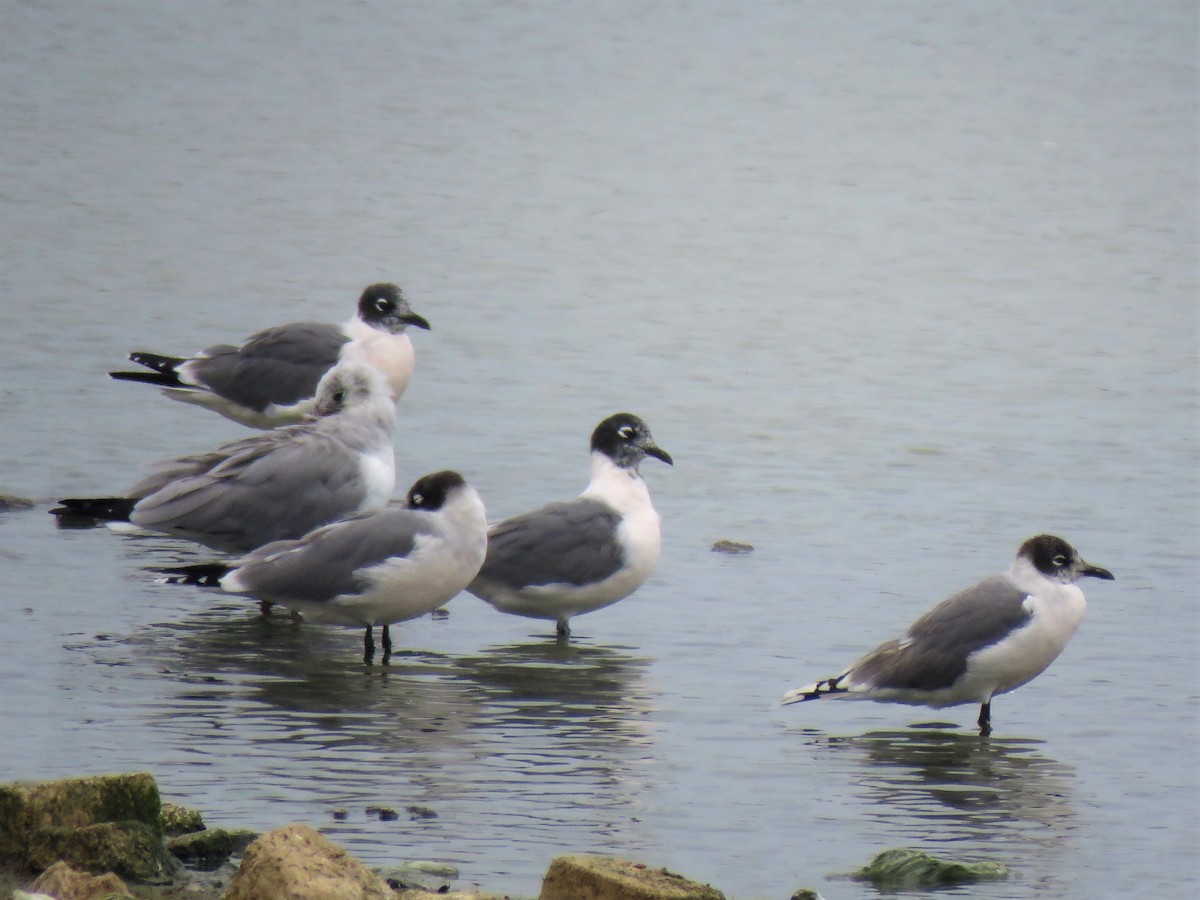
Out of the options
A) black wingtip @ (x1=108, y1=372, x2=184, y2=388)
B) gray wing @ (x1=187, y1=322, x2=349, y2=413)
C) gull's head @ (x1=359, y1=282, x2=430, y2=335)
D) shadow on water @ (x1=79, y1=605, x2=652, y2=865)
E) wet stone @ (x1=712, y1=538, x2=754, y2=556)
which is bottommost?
shadow on water @ (x1=79, y1=605, x2=652, y2=865)

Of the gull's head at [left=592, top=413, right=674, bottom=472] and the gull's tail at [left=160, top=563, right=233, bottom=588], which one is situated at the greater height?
the gull's head at [left=592, top=413, right=674, bottom=472]

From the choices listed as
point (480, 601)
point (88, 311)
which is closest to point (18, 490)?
point (480, 601)

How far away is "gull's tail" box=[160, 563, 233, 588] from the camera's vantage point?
8641mm

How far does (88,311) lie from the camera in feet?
51.4

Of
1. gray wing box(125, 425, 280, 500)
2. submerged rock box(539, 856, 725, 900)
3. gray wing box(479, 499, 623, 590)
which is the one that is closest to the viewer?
submerged rock box(539, 856, 725, 900)

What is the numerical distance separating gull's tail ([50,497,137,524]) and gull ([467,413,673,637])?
5.06 feet

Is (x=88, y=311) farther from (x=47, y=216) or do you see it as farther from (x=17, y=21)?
(x=17, y=21)

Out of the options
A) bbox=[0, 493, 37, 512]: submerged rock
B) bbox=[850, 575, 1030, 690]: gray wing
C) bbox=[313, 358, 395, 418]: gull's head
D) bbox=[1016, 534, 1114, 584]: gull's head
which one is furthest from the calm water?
bbox=[313, 358, 395, 418]: gull's head

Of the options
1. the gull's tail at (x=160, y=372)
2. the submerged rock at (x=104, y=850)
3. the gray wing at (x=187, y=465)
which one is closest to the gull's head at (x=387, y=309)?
the gull's tail at (x=160, y=372)

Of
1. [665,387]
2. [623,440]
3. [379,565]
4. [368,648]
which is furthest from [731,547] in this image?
[665,387]

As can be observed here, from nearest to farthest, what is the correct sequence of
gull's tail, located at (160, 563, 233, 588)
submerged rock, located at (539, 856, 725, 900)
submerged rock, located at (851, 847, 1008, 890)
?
submerged rock, located at (539, 856, 725, 900) → submerged rock, located at (851, 847, 1008, 890) → gull's tail, located at (160, 563, 233, 588)

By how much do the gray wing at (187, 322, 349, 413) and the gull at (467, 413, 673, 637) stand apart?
108 inches

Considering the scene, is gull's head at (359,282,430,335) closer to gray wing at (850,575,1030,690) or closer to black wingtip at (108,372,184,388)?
black wingtip at (108,372,184,388)

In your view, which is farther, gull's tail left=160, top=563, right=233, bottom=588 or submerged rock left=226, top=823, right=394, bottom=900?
gull's tail left=160, top=563, right=233, bottom=588
